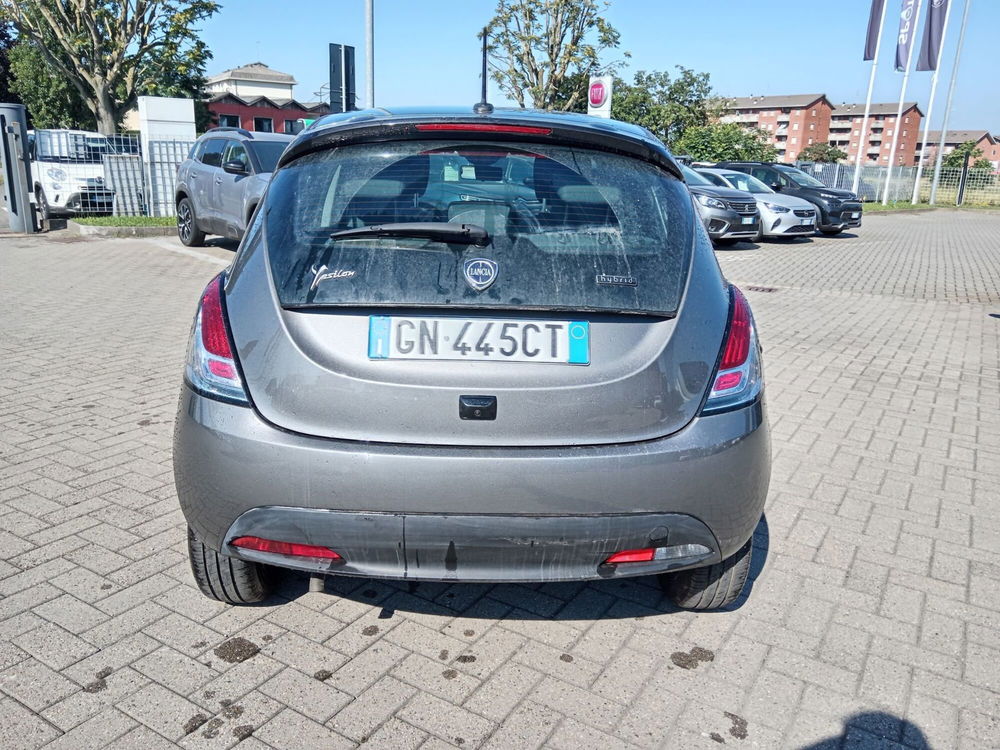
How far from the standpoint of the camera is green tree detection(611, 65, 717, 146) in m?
47.5

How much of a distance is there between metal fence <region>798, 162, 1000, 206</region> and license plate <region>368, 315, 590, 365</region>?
31.4 metres

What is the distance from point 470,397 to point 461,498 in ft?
0.91

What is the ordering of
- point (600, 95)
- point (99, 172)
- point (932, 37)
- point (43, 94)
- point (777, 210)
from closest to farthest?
point (99, 172) → point (777, 210) → point (600, 95) → point (932, 37) → point (43, 94)

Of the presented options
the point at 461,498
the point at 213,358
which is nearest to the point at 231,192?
→ the point at 213,358

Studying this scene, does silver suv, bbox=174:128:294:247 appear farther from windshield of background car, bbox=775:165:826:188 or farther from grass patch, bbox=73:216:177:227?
windshield of background car, bbox=775:165:826:188

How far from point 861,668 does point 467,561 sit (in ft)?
4.63

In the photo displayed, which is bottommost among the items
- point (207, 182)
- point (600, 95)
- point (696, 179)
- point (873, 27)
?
point (207, 182)

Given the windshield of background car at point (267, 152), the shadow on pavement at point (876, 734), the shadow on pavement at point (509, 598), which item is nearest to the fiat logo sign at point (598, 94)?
the windshield of background car at point (267, 152)

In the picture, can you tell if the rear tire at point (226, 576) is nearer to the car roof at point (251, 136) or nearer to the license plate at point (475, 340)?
the license plate at point (475, 340)

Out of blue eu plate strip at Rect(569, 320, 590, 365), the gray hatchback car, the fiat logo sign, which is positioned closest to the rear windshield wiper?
the gray hatchback car

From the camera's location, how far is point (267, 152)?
11.5 m

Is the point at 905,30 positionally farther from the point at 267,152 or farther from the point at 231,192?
the point at 231,192

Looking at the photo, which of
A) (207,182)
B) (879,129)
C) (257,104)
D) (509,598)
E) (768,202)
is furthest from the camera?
(879,129)

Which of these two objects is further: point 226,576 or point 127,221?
point 127,221
